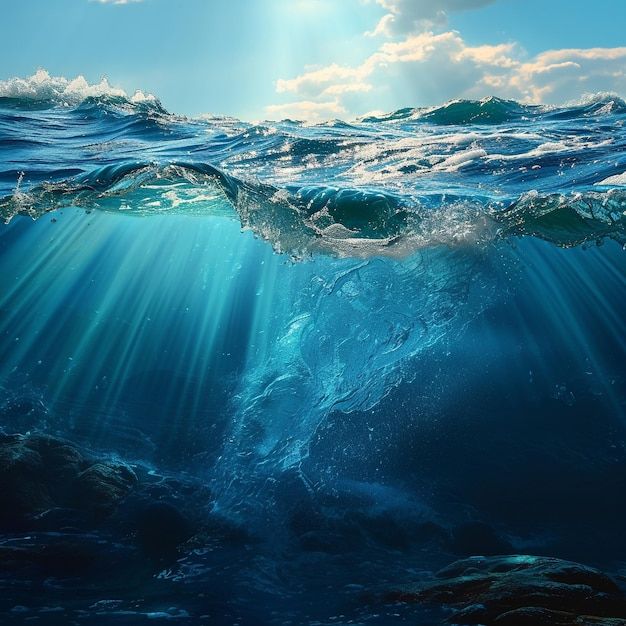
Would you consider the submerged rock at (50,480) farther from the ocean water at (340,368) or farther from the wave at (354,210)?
the wave at (354,210)

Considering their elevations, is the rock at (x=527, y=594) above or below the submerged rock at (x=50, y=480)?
below

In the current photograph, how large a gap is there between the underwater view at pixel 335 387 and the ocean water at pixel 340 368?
7 cm

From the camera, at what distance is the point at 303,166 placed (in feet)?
42.0

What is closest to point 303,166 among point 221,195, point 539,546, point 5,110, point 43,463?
point 221,195

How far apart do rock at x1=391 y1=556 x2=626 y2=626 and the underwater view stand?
33mm

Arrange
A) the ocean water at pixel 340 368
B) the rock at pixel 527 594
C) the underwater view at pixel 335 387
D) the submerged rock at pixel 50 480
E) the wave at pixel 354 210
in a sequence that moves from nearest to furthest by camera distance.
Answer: the rock at pixel 527 594 → the underwater view at pixel 335 387 → the ocean water at pixel 340 368 → the submerged rock at pixel 50 480 → the wave at pixel 354 210

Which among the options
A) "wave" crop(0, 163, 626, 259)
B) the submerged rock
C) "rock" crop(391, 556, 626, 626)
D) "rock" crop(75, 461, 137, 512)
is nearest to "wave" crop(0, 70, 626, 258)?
"wave" crop(0, 163, 626, 259)

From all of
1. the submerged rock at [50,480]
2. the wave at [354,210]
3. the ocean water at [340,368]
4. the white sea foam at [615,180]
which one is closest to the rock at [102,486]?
the submerged rock at [50,480]

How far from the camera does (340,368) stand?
506 inches

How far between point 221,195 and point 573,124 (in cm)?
1030

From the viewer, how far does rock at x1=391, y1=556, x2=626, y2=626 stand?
4984 mm

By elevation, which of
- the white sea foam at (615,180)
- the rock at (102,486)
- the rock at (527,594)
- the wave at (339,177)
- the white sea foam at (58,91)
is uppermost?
the white sea foam at (58,91)

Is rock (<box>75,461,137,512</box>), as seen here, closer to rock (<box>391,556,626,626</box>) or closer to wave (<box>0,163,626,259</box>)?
rock (<box>391,556,626,626</box>)

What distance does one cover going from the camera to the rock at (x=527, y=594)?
16.4 ft
